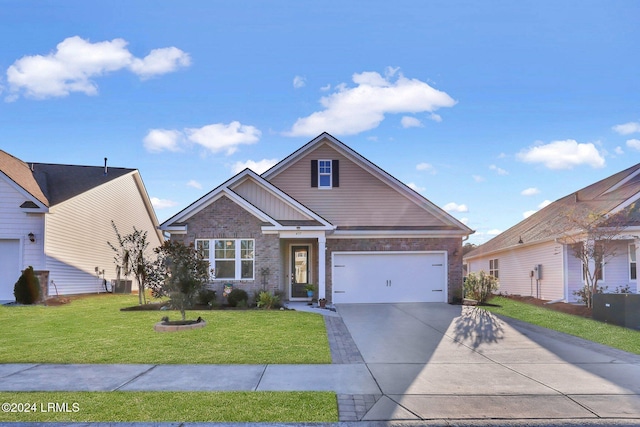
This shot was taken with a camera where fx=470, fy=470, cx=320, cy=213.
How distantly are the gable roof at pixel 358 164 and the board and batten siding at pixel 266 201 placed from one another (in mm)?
1435

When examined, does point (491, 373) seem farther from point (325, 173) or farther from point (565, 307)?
point (325, 173)

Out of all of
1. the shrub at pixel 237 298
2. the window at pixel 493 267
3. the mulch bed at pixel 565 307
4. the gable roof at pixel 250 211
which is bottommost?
the mulch bed at pixel 565 307

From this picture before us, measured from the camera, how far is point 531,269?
23500 millimetres

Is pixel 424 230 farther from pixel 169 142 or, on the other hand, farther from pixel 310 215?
pixel 169 142

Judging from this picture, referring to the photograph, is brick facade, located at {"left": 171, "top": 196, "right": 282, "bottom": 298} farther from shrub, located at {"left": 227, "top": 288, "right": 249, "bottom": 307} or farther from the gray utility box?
the gray utility box

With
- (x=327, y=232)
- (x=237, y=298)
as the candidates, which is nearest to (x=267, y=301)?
(x=237, y=298)

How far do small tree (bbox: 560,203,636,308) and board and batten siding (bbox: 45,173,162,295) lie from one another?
20832 millimetres

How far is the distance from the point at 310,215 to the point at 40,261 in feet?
36.6

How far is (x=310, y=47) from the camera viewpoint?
49.6 ft

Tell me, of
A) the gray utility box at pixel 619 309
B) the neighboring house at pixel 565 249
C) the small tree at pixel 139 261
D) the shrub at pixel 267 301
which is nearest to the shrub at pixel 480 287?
the neighboring house at pixel 565 249

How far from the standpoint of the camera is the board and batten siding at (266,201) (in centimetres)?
1881

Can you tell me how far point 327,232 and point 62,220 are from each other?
11.7 m

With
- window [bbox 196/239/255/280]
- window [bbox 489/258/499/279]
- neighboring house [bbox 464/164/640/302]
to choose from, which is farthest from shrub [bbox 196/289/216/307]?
window [bbox 489/258/499/279]

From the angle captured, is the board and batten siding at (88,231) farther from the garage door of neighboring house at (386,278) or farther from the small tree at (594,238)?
the small tree at (594,238)
